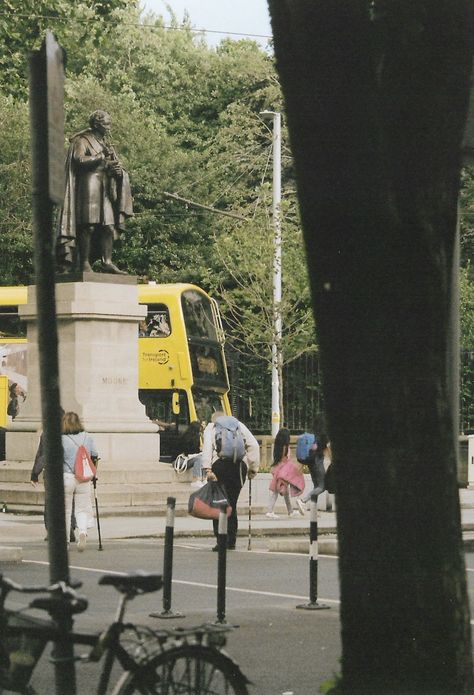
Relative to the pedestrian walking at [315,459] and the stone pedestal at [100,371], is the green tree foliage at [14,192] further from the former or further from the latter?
the stone pedestal at [100,371]

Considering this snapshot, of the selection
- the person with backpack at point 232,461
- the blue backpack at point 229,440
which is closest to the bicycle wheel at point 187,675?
the person with backpack at point 232,461

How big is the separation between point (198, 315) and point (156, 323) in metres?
1.25

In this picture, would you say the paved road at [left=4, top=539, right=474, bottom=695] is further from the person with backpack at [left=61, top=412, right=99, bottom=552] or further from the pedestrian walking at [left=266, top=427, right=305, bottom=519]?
the pedestrian walking at [left=266, top=427, right=305, bottom=519]

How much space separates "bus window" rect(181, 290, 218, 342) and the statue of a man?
14.4 meters

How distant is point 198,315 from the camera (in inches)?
1598

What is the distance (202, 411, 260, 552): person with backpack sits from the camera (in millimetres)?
18297

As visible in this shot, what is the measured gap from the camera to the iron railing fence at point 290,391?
137 feet

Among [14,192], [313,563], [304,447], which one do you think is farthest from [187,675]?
[14,192]

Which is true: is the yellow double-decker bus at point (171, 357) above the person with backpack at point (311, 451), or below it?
above

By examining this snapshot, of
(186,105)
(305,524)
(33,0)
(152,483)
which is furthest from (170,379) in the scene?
(186,105)

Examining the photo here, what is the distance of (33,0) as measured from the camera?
1211 inches

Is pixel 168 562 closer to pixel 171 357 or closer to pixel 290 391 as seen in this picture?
pixel 171 357

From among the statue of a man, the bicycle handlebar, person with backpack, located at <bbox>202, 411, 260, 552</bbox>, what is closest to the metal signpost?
the bicycle handlebar

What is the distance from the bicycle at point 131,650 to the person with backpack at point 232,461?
40.7ft
